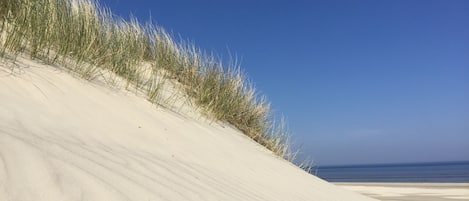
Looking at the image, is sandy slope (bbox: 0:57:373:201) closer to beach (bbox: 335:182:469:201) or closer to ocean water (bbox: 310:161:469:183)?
ocean water (bbox: 310:161:469:183)

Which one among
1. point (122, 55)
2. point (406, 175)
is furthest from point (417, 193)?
point (406, 175)

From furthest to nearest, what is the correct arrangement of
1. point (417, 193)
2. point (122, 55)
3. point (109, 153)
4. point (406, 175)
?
point (406, 175) → point (417, 193) → point (122, 55) → point (109, 153)

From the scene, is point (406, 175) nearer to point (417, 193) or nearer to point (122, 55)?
point (417, 193)

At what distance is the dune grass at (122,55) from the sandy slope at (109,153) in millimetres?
359

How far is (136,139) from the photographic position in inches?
121

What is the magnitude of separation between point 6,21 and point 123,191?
2.42 meters

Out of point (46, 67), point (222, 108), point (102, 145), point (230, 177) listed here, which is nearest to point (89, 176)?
point (102, 145)

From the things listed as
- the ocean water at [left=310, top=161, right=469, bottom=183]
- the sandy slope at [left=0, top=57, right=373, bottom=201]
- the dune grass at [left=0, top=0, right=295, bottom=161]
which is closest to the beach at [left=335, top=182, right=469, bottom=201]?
the ocean water at [left=310, top=161, right=469, bottom=183]

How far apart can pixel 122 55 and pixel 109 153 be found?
2.80 meters

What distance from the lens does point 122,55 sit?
510cm

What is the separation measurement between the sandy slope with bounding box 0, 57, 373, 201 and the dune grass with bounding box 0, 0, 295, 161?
1.18ft

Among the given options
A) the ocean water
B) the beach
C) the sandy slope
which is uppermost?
the ocean water

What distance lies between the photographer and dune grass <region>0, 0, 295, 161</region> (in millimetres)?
3758

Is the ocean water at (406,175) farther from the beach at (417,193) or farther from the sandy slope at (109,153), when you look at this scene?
the sandy slope at (109,153)
